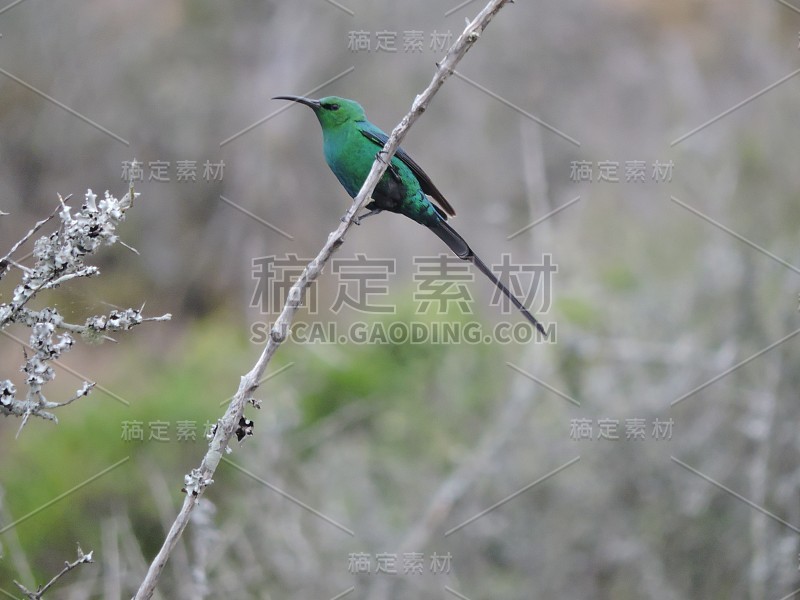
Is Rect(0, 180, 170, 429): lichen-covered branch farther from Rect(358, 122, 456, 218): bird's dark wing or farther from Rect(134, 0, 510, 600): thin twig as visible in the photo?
Rect(358, 122, 456, 218): bird's dark wing

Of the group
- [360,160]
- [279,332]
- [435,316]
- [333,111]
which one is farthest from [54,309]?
[435,316]

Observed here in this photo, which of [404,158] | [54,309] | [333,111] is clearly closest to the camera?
[54,309]

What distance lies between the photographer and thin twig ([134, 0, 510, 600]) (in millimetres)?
1593

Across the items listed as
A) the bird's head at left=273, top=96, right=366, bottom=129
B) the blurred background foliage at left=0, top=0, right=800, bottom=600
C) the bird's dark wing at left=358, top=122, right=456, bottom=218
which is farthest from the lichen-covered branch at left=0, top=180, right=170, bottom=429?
the bird's head at left=273, top=96, right=366, bottom=129

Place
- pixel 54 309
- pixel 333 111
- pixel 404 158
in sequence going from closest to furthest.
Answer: pixel 54 309, pixel 404 158, pixel 333 111

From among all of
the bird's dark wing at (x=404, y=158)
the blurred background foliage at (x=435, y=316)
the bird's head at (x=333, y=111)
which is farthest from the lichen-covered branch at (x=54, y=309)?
the bird's head at (x=333, y=111)

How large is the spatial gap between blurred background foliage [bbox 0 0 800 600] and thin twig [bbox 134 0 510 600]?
42 centimetres

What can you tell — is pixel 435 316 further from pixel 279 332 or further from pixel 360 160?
pixel 279 332

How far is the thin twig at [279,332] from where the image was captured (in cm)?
159

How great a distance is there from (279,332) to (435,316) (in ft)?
14.4

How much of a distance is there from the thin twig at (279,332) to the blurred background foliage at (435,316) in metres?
0.42

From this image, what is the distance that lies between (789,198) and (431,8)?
4.30 metres

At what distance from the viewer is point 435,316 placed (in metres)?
6.19

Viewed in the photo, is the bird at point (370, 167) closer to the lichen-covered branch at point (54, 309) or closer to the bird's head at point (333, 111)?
the bird's head at point (333, 111)
